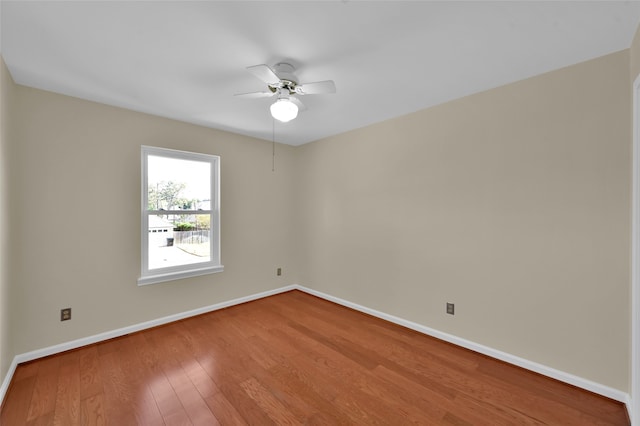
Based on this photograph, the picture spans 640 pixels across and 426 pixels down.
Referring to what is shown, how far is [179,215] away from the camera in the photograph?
10.9 ft

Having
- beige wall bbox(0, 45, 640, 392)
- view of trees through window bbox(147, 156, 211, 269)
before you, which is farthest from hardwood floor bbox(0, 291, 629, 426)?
view of trees through window bbox(147, 156, 211, 269)

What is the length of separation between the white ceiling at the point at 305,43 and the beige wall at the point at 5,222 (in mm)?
222

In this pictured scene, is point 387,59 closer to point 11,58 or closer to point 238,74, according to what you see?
point 238,74

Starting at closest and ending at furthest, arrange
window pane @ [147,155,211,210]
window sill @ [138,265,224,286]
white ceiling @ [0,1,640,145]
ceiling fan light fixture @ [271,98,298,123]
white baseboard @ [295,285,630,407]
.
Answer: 1. white ceiling @ [0,1,640,145]
2. white baseboard @ [295,285,630,407]
3. ceiling fan light fixture @ [271,98,298,123]
4. window sill @ [138,265,224,286]
5. window pane @ [147,155,211,210]

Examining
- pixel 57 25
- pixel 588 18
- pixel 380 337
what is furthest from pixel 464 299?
pixel 57 25

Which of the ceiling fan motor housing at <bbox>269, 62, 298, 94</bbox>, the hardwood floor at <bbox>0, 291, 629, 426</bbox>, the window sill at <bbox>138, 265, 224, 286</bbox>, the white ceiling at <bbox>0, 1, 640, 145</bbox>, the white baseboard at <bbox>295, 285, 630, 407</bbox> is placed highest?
the white ceiling at <bbox>0, 1, 640, 145</bbox>

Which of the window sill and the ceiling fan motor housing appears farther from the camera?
the window sill

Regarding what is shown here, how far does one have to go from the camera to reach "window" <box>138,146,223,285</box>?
3.06 meters

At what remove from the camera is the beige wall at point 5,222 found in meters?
1.92

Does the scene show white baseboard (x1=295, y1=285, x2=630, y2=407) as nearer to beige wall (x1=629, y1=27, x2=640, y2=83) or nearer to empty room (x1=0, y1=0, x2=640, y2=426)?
empty room (x1=0, y1=0, x2=640, y2=426)

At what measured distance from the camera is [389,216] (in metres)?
3.23

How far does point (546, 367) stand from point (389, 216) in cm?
192

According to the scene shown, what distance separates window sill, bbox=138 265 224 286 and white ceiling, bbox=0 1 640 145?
195 centimetres

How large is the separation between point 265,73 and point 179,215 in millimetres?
2308
